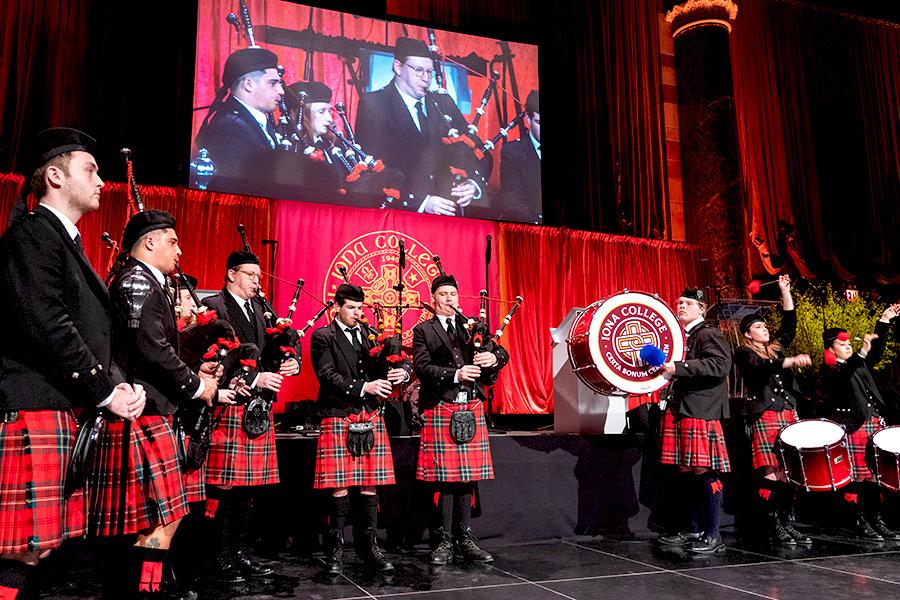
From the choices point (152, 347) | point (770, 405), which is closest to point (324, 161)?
point (770, 405)

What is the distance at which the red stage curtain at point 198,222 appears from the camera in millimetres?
6746

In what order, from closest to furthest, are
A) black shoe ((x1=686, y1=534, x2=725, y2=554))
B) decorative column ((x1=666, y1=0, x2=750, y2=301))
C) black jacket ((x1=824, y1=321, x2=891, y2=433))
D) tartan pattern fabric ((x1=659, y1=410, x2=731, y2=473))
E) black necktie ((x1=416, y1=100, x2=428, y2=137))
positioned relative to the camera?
black shoe ((x1=686, y1=534, x2=725, y2=554))
tartan pattern fabric ((x1=659, y1=410, x2=731, y2=473))
black jacket ((x1=824, y1=321, x2=891, y2=433))
black necktie ((x1=416, y1=100, x2=428, y2=137))
decorative column ((x1=666, y1=0, x2=750, y2=301))

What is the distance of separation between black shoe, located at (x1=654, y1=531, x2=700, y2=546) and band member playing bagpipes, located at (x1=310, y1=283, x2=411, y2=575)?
176cm

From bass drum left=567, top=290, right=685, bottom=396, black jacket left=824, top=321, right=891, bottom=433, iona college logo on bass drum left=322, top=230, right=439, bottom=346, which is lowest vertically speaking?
black jacket left=824, top=321, right=891, bottom=433

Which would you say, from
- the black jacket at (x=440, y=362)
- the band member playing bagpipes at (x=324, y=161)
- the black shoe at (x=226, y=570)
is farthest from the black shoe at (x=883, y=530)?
the band member playing bagpipes at (x=324, y=161)

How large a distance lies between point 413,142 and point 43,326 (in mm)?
6229

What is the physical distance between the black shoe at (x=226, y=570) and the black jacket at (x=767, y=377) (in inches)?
128

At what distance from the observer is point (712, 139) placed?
8461 mm

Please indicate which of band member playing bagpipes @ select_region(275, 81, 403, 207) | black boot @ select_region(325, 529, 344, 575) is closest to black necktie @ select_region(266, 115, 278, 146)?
band member playing bagpipes @ select_region(275, 81, 403, 207)

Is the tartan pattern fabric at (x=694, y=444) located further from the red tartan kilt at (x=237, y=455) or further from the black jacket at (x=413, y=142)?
the black jacket at (x=413, y=142)

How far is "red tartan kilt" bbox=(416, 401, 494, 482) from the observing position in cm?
373

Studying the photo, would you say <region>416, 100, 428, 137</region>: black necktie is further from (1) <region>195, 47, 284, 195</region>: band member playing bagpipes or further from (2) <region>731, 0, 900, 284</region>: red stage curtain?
(2) <region>731, 0, 900, 284</region>: red stage curtain

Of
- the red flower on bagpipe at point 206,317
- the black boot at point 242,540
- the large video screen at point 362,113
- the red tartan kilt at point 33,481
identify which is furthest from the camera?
the large video screen at point 362,113

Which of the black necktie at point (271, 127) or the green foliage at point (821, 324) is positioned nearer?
the green foliage at point (821, 324)
